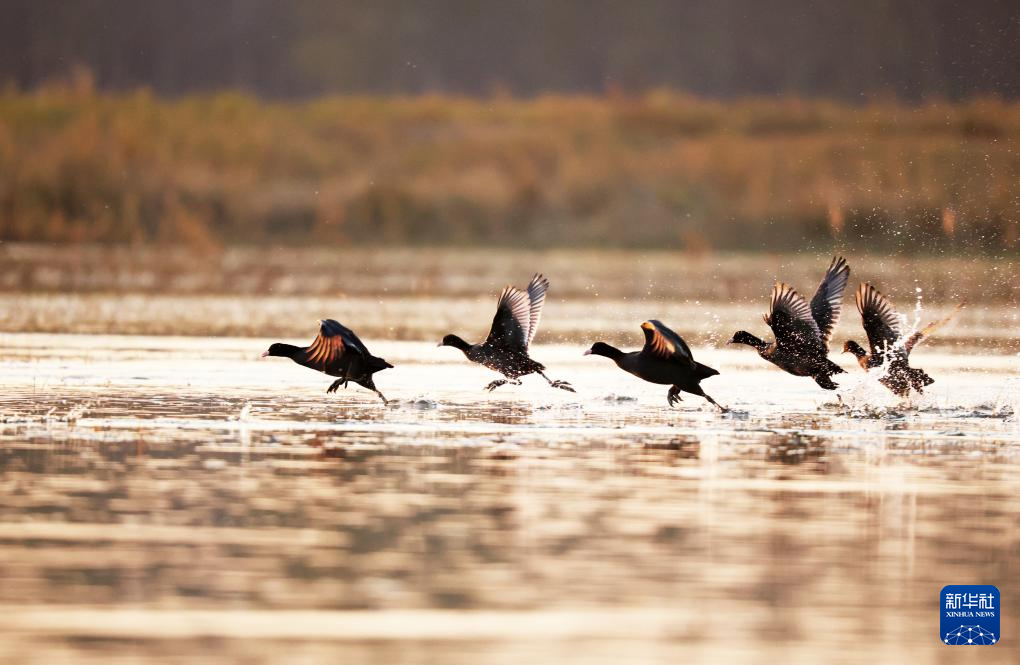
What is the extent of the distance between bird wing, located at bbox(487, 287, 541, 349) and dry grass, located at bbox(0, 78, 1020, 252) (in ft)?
80.2

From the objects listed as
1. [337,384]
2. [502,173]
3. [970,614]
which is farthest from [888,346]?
[502,173]

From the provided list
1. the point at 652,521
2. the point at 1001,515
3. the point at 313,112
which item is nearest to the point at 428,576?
the point at 652,521

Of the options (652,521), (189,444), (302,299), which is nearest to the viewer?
(652,521)

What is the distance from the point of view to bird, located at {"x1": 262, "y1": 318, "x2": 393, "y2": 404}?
49.4 ft

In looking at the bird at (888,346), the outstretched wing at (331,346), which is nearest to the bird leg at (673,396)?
the bird at (888,346)

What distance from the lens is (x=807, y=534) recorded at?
9.87 meters

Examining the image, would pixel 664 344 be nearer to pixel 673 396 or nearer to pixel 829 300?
pixel 673 396

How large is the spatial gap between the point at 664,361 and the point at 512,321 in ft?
6.00

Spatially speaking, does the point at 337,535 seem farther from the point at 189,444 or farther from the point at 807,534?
the point at 189,444

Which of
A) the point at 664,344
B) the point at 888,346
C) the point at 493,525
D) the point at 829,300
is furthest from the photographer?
the point at 829,300

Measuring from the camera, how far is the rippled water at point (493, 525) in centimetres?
778

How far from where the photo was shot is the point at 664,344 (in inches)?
586

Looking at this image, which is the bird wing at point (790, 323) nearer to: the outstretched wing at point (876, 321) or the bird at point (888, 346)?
the bird at point (888, 346)

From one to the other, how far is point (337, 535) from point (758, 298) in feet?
71.9
